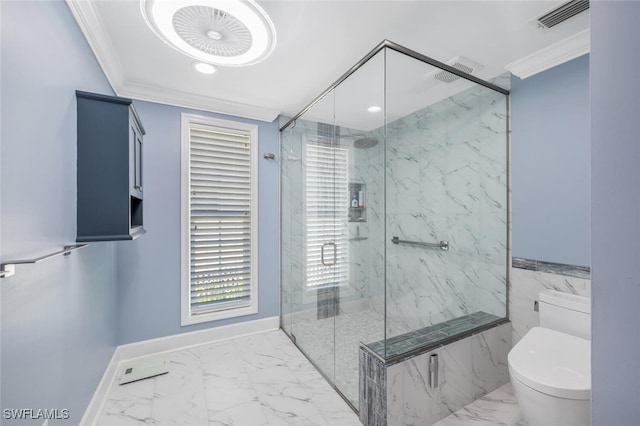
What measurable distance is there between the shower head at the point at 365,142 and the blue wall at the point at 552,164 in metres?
1.22

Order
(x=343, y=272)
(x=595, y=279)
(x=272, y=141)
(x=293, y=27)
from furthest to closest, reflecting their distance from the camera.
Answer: (x=272, y=141) → (x=343, y=272) → (x=293, y=27) → (x=595, y=279)

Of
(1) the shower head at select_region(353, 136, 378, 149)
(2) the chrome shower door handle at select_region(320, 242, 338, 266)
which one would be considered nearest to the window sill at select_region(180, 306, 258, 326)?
(2) the chrome shower door handle at select_region(320, 242, 338, 266)

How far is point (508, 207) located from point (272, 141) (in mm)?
2367

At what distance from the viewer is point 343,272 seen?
6.97 ft

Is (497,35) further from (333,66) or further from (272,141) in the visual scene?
(272,141)

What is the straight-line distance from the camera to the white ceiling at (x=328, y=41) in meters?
1.46

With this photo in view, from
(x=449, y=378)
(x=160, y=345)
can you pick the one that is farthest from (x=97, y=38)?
(x=449, y=378)

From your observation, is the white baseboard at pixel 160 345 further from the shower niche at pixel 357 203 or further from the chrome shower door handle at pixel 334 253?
the shower niche at pixel 357 203

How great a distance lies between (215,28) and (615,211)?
1.74 m

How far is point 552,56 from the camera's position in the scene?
182 centimetres

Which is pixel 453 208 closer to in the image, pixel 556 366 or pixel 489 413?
pixel 556 366

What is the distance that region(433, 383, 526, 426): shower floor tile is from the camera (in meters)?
1.65

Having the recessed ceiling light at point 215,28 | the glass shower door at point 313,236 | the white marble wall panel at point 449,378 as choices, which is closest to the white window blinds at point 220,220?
the glass shower door at point 313,236

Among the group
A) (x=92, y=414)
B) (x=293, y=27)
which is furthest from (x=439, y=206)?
(x=92, y=414)
